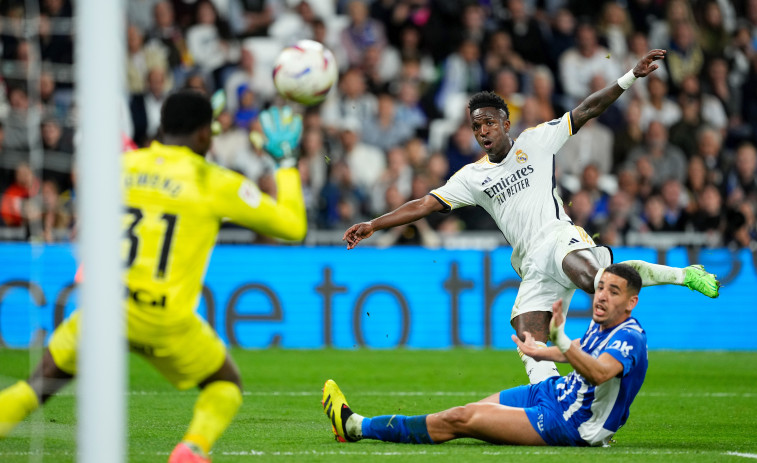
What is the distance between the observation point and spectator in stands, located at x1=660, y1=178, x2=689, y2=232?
15609 mm

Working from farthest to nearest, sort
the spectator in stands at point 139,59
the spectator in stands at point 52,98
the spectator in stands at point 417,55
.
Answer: the spectator in stands at point 417,55, the spectator in stands at point 139,59, the spectator in stands at point 52,98

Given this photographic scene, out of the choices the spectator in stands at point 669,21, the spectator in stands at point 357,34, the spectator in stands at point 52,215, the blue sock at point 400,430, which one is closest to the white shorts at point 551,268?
the blue sock at point 400,430

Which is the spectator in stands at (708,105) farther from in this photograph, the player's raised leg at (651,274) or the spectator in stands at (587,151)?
the player's raised leg at (651,274)

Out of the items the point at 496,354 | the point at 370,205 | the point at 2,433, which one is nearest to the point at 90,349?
the point at 2,433

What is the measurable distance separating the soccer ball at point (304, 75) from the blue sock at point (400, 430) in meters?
2.10

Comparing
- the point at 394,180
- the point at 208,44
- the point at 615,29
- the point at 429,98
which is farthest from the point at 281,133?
the point at 615,29

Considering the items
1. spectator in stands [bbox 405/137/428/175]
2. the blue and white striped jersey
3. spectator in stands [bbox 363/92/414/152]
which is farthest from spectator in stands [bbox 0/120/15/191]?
the blue and white striped jersey

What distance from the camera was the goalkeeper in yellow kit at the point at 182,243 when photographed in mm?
5293

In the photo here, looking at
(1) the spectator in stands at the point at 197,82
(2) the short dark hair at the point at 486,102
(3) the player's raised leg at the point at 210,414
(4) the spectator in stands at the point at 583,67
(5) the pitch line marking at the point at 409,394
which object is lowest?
(5) the pitch line marking at the point at 409,394

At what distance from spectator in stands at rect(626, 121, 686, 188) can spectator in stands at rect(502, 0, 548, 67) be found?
2.48 m

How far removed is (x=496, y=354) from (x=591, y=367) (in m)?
7.96

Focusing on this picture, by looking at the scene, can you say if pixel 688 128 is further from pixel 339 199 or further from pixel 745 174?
pixel 339 199

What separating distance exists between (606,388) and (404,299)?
27.0 feet

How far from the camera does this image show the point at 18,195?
14094mm
